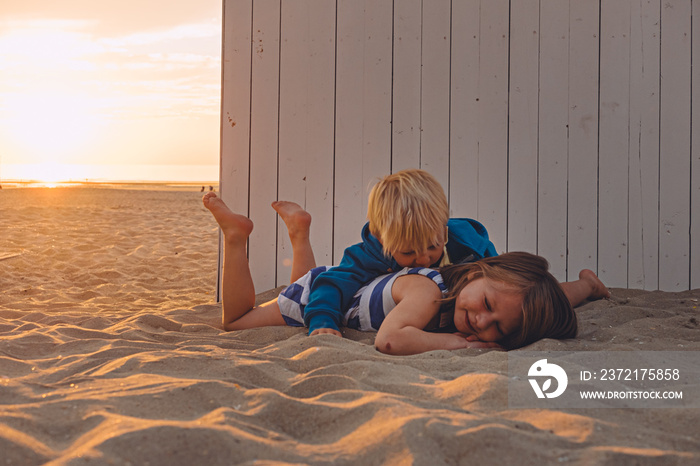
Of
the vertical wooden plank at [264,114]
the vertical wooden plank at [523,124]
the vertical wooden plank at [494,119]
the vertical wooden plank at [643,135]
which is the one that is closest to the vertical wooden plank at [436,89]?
the vertical wooden plank at [494,119]

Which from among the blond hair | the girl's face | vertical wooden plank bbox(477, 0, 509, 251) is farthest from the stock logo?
vertical wooden plank bbox(477, 0, 509, 251)

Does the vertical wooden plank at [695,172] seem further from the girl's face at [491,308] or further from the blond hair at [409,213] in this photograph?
Result: the girl's face at [491,308]

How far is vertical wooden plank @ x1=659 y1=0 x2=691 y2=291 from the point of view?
3.98 meters

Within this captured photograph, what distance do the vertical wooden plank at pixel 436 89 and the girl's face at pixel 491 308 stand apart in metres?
1.87

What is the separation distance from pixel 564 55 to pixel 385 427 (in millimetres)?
3476

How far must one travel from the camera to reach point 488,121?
3938mm

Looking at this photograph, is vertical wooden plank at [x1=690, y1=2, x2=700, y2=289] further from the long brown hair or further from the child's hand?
the child's hand

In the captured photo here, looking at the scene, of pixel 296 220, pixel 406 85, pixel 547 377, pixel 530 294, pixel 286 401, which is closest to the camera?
pixel 286 401

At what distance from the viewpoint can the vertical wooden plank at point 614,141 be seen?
3.96 meters

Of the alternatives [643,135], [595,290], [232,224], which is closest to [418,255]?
[232,224]

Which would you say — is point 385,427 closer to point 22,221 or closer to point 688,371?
point 688,371

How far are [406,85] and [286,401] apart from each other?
2.93 m

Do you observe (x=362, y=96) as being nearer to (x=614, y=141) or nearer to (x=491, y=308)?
(x=614, y=141)

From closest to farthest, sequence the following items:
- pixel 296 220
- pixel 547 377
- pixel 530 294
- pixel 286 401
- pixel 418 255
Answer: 1. pixel 286 401
2. pixel 547 377
3. pixel 530 294
4. pixel 418 255
5. pixel 296 220
